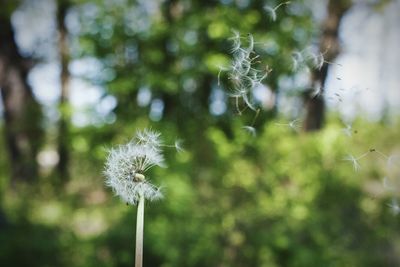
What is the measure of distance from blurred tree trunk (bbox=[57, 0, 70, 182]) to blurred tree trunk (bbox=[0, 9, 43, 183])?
19.2 inches

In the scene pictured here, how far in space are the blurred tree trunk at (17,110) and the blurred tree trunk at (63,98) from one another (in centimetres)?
49

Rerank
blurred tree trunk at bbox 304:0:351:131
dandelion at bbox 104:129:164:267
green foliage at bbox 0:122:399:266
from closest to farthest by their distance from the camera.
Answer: dandelion at bbox 104:129:164:267 → green foliage at bbox 0:122:399:266 → blurred tree trunk at bbox 304:0:351:131

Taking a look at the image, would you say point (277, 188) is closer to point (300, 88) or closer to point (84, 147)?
point (300, 88)

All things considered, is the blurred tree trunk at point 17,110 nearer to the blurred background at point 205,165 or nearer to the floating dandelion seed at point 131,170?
the blurred background at point 205,165

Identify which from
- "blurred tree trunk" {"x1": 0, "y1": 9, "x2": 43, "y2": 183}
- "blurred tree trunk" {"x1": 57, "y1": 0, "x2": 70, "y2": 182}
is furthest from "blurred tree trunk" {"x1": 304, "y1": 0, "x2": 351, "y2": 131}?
"blurred tree trunk" {"x1": 0, "y1": 9, "x2": 43, "y2": 183}

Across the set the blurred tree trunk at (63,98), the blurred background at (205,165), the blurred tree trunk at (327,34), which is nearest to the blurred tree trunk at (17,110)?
the blurred tree trunk at (63,98)

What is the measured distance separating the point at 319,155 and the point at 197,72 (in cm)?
192

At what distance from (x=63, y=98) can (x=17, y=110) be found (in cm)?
130

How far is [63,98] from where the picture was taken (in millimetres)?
12539

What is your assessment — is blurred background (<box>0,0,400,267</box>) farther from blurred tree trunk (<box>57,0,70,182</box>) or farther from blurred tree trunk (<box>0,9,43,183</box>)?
blurred tree trunk (<box>0,9,43,183</box>)

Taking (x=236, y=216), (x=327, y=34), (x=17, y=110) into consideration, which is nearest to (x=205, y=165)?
(x=236, y=216)

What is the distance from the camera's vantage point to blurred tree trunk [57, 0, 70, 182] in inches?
313

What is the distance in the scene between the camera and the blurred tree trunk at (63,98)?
796cm

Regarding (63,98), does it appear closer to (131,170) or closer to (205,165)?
(205,165)
